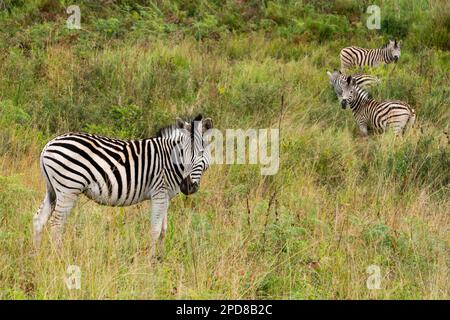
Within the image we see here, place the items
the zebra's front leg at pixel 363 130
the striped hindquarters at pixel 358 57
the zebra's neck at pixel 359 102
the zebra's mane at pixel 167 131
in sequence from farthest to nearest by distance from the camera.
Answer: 1. the striped hindquarters at pixel 358 57
2. the zebra's neck at pixel 359 102
3. the zebra's front leg at pixel 363 130
4. the zebra's mane at pixel 167 131

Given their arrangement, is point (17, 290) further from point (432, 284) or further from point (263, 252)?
point (432, 284)

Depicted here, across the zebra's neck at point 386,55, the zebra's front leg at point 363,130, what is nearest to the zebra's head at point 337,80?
the zebra's front leg at point 363,130

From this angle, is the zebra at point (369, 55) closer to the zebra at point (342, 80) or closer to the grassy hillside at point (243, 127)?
the grassy hillside at point (243, 127)

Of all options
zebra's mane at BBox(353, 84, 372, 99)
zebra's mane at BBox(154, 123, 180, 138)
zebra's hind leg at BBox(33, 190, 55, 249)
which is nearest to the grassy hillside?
zebra's hind leg at BBox(33, 190, 55, 249)

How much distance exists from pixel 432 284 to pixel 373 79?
743cm

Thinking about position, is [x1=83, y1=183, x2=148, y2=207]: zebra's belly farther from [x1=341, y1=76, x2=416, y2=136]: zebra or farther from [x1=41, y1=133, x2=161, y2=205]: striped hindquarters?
[x1=341, y1=76, x2=416, y2=136]: zebra

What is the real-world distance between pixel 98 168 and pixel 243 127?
4085 millimetres

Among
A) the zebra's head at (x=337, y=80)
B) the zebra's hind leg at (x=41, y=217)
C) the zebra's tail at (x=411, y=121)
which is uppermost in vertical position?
the zebra's head at (x=337, y=80)

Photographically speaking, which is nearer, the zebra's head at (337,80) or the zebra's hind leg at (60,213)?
the zebra's hind leg at (60,213)

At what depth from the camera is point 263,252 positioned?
5.80 m

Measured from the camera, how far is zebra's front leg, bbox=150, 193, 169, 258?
5.86 m

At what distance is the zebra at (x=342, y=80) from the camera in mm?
11555

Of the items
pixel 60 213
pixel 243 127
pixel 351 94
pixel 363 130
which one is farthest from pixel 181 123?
pixel 351 94

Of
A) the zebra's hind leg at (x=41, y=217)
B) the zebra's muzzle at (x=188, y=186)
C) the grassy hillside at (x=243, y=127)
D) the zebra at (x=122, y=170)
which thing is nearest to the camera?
the grassy hillside at (x=243, y=127)
